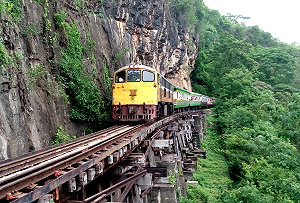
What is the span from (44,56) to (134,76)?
4017mm

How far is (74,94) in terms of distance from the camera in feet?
36.4

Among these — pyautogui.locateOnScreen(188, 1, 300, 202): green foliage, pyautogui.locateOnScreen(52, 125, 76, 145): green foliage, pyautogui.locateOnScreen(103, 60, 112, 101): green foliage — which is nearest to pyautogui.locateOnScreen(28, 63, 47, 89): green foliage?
pyautogui.locateOnScreen(52, 125, 76, 145): green foliage

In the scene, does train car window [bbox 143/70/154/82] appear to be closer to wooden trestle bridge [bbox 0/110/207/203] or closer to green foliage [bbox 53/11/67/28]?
wooden trestle bridge [bbox 0/110/207/203]

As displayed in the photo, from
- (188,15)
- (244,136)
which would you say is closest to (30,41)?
(244,136)

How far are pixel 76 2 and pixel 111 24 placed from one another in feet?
12.9

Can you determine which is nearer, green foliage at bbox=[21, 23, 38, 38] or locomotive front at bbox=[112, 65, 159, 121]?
green foliage at bbox=[21, 23, 38, 38]

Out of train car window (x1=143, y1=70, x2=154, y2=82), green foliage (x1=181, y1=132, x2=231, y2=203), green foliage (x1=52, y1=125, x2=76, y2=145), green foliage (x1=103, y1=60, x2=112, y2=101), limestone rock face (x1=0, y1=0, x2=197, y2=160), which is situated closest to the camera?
limestone rock face (x1=0, y1=0, x2=197, y2=160)

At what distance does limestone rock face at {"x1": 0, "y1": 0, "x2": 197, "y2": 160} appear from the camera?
22.7 feet

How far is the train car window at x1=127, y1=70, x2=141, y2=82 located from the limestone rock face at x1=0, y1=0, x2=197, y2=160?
8.23ft

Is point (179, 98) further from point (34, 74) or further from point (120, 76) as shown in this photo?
point (34, 74)

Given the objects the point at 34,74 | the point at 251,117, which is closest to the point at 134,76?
the point at 34,74

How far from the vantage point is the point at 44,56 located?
9.92 metres

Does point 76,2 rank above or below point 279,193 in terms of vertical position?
above

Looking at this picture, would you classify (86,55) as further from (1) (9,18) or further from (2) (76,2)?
(1) (9,18)
